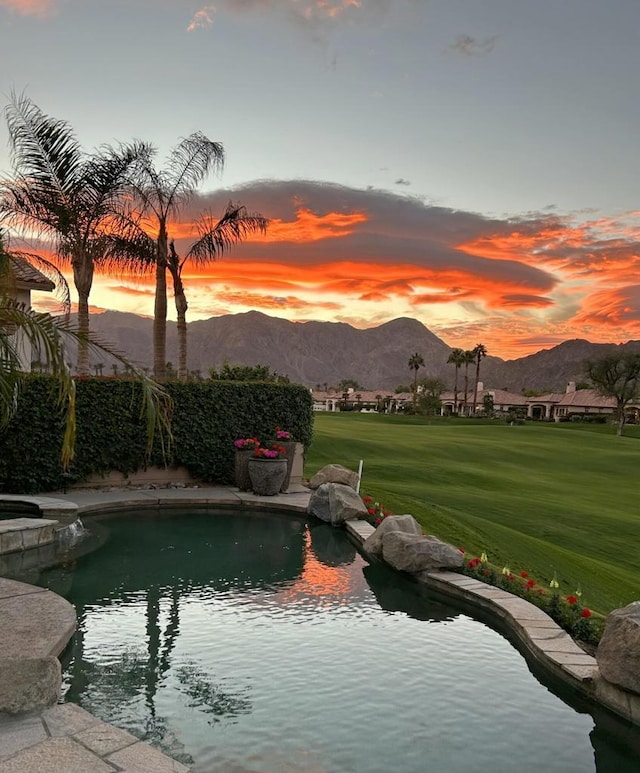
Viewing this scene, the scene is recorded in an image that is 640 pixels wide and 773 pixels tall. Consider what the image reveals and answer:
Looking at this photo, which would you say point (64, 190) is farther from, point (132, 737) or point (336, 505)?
point (132, 737)

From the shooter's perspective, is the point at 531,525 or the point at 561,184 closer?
the point at 531,525

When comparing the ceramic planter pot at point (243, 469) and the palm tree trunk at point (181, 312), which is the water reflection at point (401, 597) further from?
the palm tree trunk at point (181, 312)

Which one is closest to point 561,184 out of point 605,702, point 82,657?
point 605,702

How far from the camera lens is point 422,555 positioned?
8.87 meters

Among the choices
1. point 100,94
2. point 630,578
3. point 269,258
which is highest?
point 100,94

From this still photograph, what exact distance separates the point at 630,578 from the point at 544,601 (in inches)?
209

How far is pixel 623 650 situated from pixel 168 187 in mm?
20771

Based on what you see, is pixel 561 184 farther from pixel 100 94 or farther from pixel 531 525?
pixel 100 94

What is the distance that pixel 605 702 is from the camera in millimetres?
5328

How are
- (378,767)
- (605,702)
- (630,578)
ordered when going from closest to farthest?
(378,767) < (605,702) < (630,578)

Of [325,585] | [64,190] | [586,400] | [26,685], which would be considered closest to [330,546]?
[325,585]

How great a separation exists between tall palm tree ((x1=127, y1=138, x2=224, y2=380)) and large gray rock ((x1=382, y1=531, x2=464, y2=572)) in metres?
14.3

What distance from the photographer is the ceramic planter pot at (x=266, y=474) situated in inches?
566

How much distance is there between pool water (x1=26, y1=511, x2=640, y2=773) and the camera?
4.48 meters
